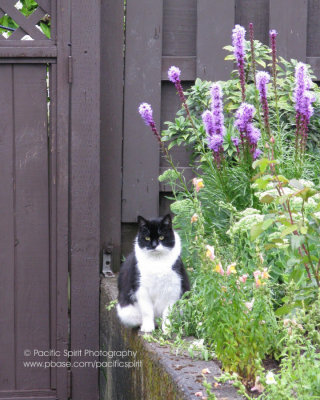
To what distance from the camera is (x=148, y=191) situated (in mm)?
4605

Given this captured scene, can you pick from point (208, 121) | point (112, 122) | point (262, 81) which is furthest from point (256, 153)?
point (112, 122)

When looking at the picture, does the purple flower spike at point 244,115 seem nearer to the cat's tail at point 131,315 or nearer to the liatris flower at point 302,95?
the liatris flower at point 302,95

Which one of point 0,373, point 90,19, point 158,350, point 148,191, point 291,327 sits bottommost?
point 0,373

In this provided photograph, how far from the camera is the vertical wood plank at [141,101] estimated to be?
4527mm

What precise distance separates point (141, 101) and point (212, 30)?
59cm

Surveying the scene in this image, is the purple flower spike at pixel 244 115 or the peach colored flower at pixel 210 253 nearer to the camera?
the peach colored flower at pixel 210 253

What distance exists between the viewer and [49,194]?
4.49 metres

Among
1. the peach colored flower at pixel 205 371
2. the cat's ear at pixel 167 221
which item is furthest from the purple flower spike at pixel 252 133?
the peach colored flower at pixel 205 371

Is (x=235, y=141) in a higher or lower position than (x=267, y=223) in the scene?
higher

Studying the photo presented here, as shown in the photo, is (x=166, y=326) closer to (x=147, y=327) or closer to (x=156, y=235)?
(x=147, y=327)

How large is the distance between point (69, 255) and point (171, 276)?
1097 millimetres

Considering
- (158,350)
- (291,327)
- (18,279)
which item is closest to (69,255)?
(18,279)

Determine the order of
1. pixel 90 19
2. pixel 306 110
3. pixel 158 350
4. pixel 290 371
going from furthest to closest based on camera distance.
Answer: pixel 90 19 → pixel 306 110 → pixel 158 350 → pixel 290 371

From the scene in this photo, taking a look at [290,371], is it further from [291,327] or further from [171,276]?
[171,276]
